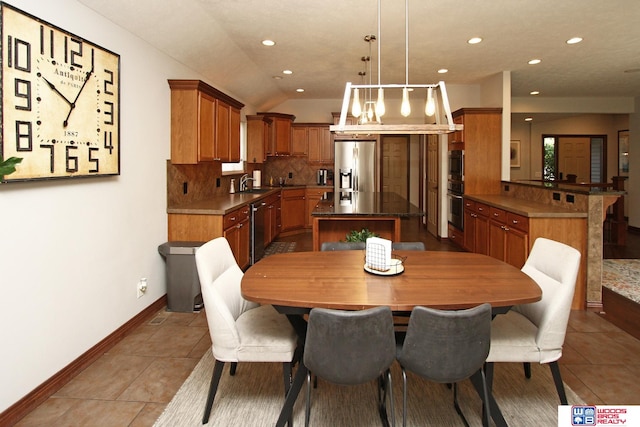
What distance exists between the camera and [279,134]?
8125 millimetres

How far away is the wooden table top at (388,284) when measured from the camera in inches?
72.0

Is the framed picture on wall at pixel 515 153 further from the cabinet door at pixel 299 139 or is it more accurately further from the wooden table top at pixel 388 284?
the wooden table top at pixel 388 284

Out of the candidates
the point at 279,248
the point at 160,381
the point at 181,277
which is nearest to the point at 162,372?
the point at 160,381

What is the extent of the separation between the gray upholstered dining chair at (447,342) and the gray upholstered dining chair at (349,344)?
0.11 meters

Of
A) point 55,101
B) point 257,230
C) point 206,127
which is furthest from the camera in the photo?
point 257,230

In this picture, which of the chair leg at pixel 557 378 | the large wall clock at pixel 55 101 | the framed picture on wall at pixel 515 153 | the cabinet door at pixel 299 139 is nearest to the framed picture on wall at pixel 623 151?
the framed picture on wall at pixel 515 153

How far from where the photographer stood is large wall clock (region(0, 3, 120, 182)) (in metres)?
2.12

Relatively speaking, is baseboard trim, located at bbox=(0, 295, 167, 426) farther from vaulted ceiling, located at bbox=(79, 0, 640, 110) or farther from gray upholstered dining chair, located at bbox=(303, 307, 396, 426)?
vaulted ceiling, located at bbox=(79, 0, 640, 110)

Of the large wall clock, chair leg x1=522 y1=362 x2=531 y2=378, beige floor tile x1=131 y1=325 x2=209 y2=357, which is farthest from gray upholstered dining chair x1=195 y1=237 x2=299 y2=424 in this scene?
chair leg x1=522 y1=362 x2=531 y2=378

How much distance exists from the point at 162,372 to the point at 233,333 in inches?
39.1

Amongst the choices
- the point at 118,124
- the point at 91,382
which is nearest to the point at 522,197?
the point at 118,124

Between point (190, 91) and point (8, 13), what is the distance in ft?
6.92

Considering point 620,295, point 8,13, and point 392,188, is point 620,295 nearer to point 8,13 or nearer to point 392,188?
point 8,13

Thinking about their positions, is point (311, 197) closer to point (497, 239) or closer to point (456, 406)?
point (497, 239)
